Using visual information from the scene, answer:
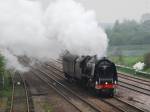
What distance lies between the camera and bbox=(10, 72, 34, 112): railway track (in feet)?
79.3

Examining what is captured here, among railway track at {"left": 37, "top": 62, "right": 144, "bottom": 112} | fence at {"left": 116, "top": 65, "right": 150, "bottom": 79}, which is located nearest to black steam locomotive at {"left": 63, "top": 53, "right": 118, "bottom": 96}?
railway track at {"left": 37, "top": 62, "right": 144, "bottom": 112}

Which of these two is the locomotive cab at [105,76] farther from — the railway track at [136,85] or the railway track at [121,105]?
the railway track at [136,85]

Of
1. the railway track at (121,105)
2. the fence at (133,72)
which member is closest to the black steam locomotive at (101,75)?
the railway track at (121,105)

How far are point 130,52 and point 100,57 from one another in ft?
133

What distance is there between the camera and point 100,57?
2792cm

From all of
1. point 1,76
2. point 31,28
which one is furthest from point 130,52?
point 1,76

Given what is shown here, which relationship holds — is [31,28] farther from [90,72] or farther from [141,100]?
[141,100]

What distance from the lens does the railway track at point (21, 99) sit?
952 inches

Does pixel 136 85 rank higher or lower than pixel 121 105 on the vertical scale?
higher

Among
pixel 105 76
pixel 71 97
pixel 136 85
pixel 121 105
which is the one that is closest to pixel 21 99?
pixel 71 97

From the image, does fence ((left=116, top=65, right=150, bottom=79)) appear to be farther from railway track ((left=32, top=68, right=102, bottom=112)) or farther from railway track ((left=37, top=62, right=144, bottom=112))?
railway track ((left=37, top=62, right=144, bottom=112))

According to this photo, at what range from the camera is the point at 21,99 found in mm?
28094

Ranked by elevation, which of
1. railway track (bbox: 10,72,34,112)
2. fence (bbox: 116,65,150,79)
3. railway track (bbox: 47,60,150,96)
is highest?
fence (bbox: 116,65,150,79)

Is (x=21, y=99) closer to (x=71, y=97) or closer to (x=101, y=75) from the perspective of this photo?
(x=71, y=97)
